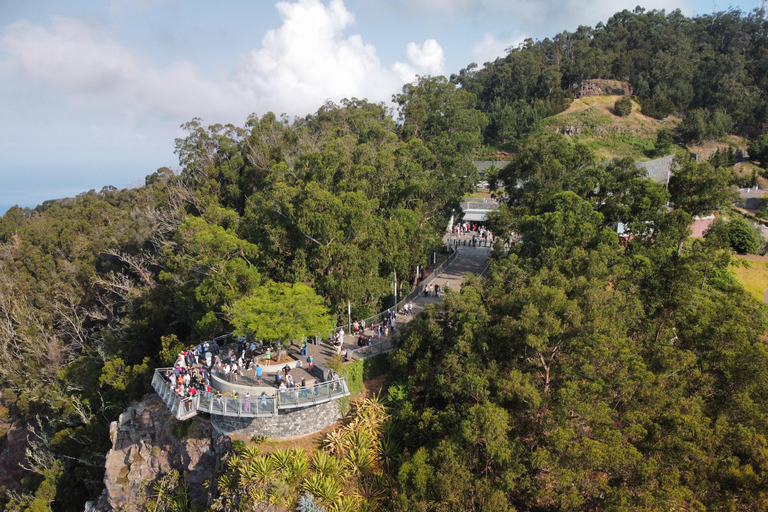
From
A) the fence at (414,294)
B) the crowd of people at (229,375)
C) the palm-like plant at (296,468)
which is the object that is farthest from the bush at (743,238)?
the palm-like plant at (296,468)

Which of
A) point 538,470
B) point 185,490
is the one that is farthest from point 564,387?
point 185,490

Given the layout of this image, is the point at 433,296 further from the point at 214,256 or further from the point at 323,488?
the point at 323,488

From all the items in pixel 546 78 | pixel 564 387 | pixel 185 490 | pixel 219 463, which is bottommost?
pixel 185 490

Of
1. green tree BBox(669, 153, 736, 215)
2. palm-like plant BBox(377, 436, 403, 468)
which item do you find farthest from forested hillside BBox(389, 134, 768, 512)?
green tree BBox(669, 153, 736, 215)

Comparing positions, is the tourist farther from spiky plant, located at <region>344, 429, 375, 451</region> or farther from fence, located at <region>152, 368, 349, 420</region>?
spiky plant, located at <region>344, 429, 375, 451</region>

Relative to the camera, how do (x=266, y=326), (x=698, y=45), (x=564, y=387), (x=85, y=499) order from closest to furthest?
(x=564, y=387) < (x=266, y=326) < (x=85, y=499) < (x=698, y=45)

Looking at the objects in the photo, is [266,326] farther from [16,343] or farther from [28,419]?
[16,343]

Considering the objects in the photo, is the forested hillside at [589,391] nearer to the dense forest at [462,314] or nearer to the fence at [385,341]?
the dense forest at [462,314]
